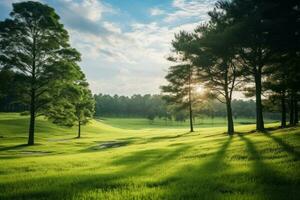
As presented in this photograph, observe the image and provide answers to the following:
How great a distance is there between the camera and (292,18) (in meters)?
19.7

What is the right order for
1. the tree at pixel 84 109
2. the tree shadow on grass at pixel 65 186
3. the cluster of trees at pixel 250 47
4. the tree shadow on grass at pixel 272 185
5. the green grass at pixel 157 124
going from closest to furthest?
the tree shadow on grass at pixel 272 185, the tree shadow on grass at pixel 65 186, the cluster of trees at pixel 250 47, the tree at pixel 84 109, the green grass at pixel 157 124

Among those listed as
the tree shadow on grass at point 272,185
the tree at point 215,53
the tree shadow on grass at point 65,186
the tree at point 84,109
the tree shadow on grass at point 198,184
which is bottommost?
the tree shadow on grass at point 65,186

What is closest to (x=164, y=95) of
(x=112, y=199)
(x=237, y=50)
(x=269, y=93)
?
(x=269, y=93)

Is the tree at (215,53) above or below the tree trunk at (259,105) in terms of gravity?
above

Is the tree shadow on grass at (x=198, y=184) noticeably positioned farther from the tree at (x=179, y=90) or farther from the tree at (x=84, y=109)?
the tree at (x=84, y=109)

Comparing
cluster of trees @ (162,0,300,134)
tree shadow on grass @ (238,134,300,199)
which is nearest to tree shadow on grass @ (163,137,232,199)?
tree shadow on grass @ (238,134,300,199)

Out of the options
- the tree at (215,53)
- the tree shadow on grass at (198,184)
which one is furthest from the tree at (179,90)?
the tree shadow on grass at (198,184)

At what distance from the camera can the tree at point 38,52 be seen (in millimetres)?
30859

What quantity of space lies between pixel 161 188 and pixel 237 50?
73.1 feet

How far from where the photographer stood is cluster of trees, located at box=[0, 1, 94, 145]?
30.8m

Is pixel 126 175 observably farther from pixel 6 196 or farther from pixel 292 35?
pixel 292 35

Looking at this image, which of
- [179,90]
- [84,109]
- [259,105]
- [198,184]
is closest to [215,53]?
[259,105]

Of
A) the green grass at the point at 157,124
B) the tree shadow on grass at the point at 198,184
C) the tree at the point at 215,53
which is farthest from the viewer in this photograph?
the green grass at the point at 157,124

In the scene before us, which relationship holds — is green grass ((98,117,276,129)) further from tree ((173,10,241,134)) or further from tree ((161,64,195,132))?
tree ((173,10,241,134))
